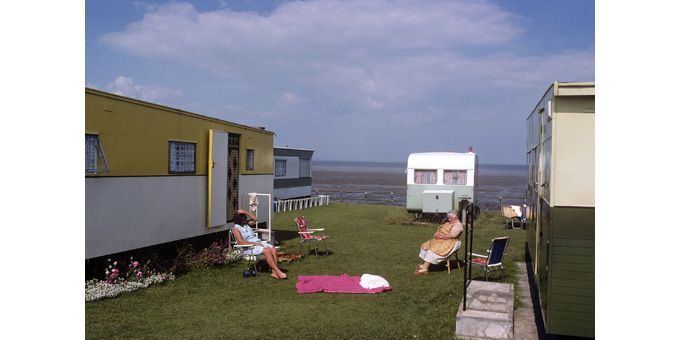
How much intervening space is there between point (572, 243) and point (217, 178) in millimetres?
6877

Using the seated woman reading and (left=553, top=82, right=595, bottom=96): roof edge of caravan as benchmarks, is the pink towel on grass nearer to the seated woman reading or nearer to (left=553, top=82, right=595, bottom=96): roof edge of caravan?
the seated woman reading

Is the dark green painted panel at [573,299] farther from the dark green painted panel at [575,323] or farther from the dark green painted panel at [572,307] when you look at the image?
the dark green painted panel at [575,323]

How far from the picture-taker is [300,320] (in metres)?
6.60

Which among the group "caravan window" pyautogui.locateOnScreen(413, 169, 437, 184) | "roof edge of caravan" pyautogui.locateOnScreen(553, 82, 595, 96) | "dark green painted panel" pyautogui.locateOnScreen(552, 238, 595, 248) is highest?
"roof edge of caravan" pyautogui.locateOnScreen(553, 82, 595, 96)

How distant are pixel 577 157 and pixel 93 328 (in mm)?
5161

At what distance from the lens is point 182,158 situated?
380 inches

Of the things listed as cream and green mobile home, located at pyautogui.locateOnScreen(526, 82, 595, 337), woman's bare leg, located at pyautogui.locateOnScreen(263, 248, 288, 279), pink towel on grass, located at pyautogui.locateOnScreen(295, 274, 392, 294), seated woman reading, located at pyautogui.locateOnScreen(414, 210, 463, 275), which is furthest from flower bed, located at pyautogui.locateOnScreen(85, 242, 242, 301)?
cream and green mobile home, located at pyautogui.locateOnScreen(526, 82, 595, 337)

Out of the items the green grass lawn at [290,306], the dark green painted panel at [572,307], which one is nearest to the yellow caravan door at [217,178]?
the green grass lawn at [290,306]

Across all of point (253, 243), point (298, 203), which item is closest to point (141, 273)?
point (253, 243)

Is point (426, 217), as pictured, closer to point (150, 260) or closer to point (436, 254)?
point (436, 254)

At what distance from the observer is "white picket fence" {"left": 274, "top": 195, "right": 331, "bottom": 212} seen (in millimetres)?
20692

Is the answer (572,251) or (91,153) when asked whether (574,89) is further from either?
(91,153)

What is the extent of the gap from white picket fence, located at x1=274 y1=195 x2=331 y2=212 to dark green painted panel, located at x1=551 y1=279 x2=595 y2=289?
15.5m
